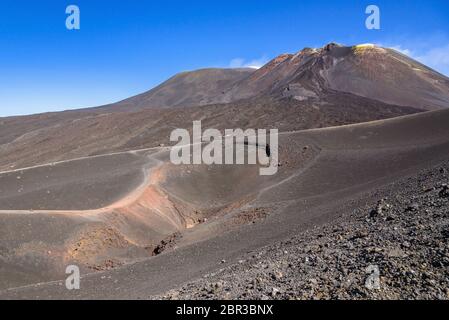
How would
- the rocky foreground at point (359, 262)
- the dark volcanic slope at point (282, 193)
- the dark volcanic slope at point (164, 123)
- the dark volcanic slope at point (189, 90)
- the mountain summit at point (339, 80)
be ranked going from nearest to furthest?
the rocky foreground at point (359, 262) → the dark volcanic slope at point (282, 193) → the dark volcanic slope at point (164, 123) → the mountain summit at point (339, 80) → the dark volcanic slope at point (189, 90)

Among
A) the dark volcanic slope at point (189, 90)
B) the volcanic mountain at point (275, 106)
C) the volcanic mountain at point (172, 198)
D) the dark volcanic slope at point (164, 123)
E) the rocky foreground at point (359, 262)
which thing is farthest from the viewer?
the dark volcanic slope at point (189, 90)

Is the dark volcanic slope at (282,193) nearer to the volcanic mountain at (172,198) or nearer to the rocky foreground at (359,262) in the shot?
the volcanic mountain at (172,198)

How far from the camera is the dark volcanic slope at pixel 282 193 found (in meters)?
11.4

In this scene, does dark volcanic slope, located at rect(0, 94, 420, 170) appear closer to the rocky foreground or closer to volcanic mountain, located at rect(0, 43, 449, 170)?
volcanic mountain, located at rect(0, 43, 449, 170)

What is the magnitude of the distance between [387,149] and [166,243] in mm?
13057

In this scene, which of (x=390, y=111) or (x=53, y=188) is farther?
(x=390, y=111)

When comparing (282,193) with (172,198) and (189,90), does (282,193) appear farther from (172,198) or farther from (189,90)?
(189,90)

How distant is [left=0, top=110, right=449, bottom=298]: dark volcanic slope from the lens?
11.4 meters

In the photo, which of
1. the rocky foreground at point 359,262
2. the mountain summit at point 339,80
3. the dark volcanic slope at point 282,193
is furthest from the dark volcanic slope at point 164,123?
the rocky foreground at point 359,262

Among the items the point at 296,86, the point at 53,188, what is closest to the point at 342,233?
the point at 53,188

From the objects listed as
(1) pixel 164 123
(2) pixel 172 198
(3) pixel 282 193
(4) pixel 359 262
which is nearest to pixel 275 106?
(1) pixel 164 123

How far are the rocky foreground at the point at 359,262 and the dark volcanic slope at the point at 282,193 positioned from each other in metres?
0.73
